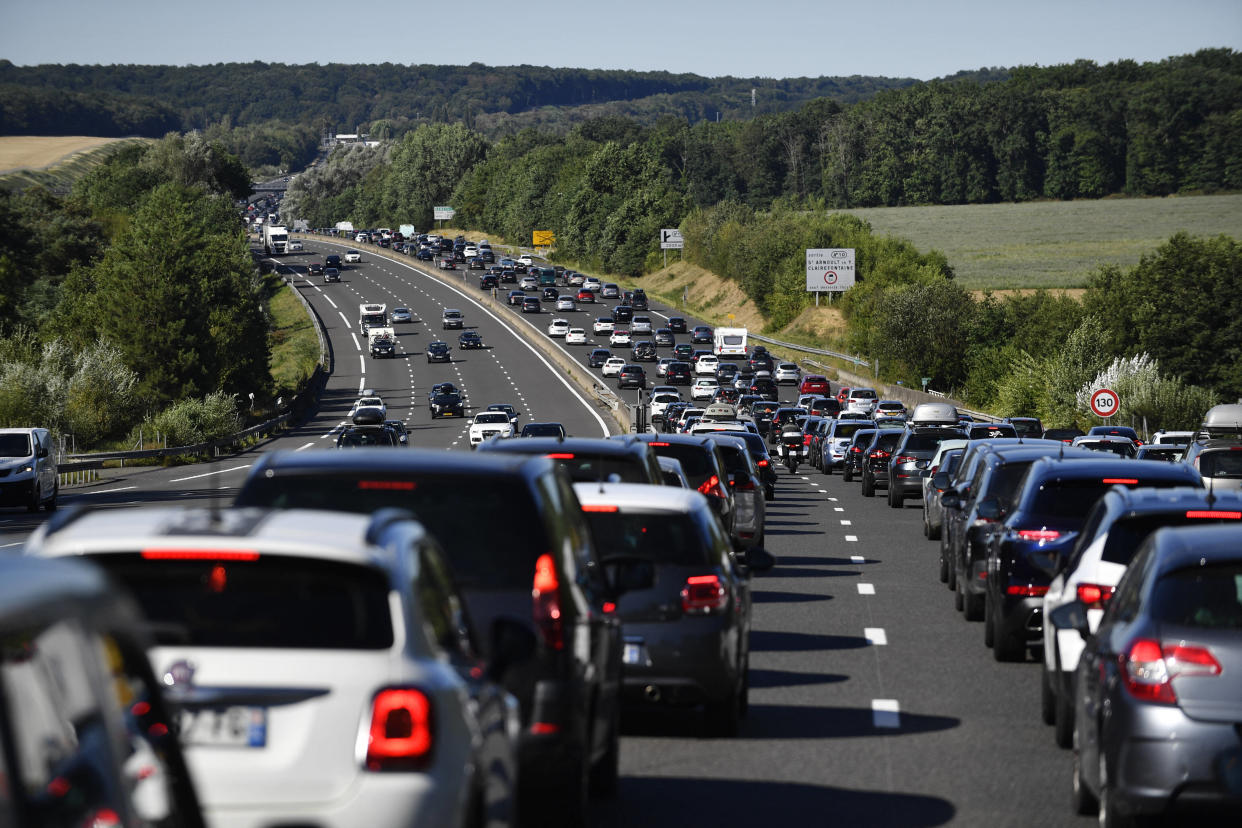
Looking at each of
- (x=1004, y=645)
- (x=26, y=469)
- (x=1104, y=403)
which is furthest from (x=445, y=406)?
(x=1004, y=645)

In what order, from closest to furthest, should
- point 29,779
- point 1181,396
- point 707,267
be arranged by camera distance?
1. point 29,779
2. point 1181,396
3. point 707,267

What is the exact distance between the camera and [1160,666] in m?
7.91

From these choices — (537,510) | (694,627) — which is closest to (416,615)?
(537,510)

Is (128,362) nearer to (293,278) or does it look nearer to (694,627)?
(293,278)

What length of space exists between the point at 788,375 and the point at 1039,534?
83.6 m

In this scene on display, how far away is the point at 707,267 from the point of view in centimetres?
16288

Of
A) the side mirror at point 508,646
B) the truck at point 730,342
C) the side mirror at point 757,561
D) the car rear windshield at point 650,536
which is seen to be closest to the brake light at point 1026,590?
the side mirror at point 757,561

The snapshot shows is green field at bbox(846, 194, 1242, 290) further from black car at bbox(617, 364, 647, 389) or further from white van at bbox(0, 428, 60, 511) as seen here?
white van at bbox(0, 428, 60, 511)

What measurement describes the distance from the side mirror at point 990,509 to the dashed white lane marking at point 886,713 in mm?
2925

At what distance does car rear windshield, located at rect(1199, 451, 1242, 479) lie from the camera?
2439 centimetres

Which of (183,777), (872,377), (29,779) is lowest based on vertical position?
(872,377)

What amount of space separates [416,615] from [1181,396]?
64446mm

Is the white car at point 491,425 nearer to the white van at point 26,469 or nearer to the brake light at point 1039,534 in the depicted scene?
the white van at point 26,469

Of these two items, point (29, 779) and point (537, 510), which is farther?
point (537, 510)
